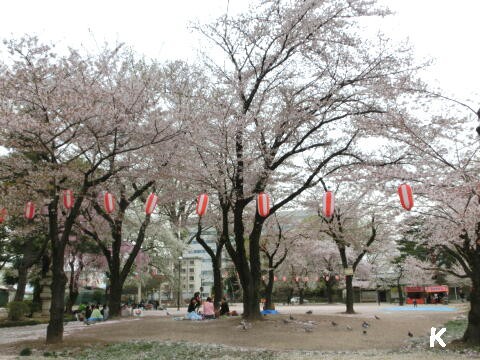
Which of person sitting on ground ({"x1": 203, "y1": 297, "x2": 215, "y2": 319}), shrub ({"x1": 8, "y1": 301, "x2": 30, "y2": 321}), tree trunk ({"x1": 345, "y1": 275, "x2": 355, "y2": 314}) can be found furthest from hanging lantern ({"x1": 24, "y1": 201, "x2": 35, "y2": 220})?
tree trunk ({"x1": 345, "y1": 275, "x2": 355, "y2": 314})

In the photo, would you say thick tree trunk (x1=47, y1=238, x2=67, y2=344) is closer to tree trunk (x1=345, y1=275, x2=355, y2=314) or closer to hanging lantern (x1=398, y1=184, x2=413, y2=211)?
hanging lantern (x1=398, y1=184, x2=413, y2=211)

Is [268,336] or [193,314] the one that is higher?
[193,314]

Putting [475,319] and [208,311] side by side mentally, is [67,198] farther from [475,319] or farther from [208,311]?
[475,319]

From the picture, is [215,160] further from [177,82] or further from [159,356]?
[159,356]

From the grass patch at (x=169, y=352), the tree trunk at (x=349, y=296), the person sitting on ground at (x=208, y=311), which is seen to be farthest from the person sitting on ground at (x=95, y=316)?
the tree trunk at (x=349, y=296)

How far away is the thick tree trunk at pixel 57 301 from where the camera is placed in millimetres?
→ 11538

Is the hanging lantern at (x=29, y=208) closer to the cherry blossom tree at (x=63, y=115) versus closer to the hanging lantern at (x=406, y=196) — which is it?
the cherry blossom tree at (x=63, y=115)

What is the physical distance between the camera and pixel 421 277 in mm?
36375

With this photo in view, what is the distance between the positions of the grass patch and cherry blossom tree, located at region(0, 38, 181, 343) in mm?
1753

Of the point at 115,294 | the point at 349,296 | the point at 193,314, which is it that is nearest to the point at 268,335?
the point at 193,314

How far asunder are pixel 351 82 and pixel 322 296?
46199 millimetres

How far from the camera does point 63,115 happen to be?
1105 cm

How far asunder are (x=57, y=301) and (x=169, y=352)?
139 inches

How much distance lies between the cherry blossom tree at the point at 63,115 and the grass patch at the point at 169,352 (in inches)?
69.0
